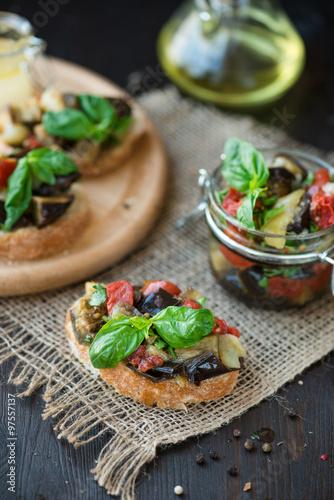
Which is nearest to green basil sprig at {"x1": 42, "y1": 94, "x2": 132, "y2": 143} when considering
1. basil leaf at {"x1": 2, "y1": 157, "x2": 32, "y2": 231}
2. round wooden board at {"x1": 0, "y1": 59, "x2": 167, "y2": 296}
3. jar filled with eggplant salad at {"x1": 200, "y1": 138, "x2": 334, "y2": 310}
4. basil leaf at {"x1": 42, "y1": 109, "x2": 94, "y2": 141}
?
basil leaf at {"x1": 42, "y1": 109, "x2": 94, "y2": 141}

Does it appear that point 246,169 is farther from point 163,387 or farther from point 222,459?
point 222,459

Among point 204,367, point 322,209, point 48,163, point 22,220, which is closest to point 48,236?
point 22,220

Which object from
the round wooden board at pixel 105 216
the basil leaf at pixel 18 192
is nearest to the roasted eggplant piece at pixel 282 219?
the round wooden board at pixel 105 216

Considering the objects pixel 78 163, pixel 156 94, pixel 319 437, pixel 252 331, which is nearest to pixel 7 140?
pixel 78 163

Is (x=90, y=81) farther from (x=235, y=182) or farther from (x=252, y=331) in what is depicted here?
(x=252, y=331)

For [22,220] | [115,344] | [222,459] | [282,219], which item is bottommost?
[222,459]

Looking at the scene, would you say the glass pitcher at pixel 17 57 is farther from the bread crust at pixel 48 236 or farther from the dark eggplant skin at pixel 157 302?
the dark eggplant skin at pixel 157 302
